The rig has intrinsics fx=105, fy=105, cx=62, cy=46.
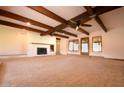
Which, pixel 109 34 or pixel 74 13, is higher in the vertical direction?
pixel 74 13

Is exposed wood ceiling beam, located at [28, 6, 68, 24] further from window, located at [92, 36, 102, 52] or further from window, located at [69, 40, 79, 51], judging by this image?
window, located at [69, 40, 79, 51]

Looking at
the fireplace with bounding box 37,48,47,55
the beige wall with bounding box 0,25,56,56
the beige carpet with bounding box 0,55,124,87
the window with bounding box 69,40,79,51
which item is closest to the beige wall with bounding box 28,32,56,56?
the beige wall with bounding box 0,25,56,56

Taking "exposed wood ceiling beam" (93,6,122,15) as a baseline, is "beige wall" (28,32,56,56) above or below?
below

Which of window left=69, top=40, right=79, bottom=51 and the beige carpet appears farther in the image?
window left=69, top=40, right=79, bottom=51

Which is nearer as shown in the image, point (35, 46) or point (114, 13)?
point (114, 13)

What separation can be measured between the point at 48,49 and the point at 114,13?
7263 millimetres

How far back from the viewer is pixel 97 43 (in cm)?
930

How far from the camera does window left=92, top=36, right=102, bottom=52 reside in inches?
357

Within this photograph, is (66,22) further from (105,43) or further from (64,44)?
(64,44)

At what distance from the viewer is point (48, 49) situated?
1116 centimetres

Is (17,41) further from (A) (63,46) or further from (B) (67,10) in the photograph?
(A) (63,46)

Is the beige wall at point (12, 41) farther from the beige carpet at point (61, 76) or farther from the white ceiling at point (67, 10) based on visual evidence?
the white ceiling at point (67, 10)

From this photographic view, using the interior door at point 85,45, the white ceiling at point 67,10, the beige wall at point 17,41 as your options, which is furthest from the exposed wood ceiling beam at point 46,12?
the interior door at point 85,45
